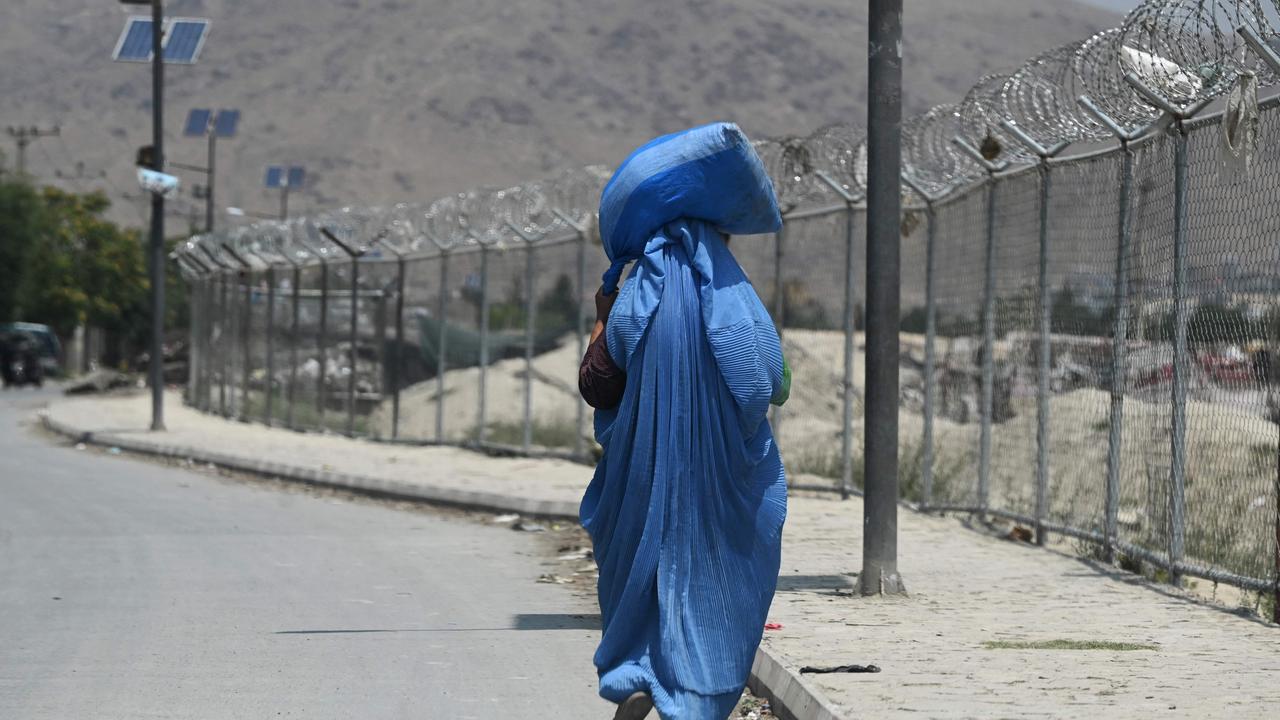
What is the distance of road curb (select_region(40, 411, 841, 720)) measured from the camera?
602 centimetres

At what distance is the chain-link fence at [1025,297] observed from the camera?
8227 millimetres

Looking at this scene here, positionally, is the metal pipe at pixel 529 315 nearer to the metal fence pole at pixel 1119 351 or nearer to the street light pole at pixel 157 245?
the street light pole at pixel 157 245

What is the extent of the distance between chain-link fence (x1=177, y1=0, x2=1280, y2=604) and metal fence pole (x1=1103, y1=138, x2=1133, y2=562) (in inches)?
0.5

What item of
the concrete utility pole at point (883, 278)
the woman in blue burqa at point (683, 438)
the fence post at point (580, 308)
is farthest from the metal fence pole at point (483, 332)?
the woman in blue burqa at point (683, 438)

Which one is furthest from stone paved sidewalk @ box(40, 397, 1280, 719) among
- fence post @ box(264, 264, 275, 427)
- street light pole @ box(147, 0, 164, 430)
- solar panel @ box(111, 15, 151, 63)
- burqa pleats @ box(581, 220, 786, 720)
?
solar panel @ box(111, 15, 151, 63)

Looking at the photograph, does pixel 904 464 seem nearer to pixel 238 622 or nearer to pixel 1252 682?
pixel 238 622

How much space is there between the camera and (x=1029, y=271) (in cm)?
1187

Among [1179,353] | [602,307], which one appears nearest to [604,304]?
[602,307]

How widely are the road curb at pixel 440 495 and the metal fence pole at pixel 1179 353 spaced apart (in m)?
2.65

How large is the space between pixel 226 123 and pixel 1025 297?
134 feet

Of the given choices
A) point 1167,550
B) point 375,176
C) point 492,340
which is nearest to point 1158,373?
point 1167,550

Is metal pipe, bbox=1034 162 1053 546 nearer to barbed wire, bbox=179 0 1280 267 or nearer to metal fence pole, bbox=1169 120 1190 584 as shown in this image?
barbed wire, bbox=179 0 1280 267

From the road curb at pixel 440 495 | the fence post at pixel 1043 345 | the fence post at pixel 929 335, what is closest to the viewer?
the road curb at pixel 440 495

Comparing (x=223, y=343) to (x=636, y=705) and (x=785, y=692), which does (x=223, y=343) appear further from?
(x=636, y=705)
